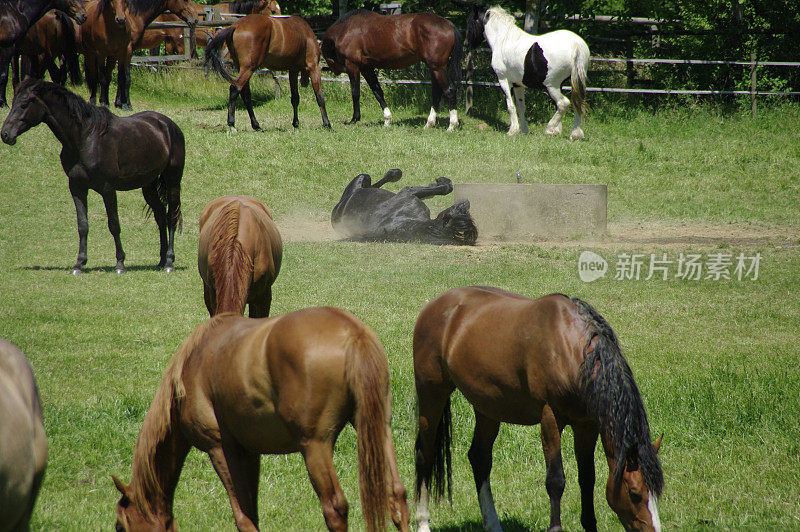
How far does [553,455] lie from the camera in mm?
3291

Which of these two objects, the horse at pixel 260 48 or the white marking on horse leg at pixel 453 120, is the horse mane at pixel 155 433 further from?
the white marking on horse leg at pixel 453 120

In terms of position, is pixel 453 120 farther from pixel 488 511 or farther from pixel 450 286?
pixel 488 511

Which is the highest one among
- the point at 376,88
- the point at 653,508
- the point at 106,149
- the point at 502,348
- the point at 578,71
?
the point at 578,71

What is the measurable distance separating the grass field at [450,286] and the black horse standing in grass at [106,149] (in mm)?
720

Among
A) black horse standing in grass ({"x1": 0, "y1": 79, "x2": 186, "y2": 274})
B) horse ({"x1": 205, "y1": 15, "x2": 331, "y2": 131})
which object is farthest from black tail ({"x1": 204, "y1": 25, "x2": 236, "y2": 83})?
black horse standing in grass ({"x1": 0, "y1": 79, "x2": 186, "y2": 274})

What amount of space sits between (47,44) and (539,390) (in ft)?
53.8

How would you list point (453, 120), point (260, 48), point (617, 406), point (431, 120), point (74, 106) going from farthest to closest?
point (431, 120) → point (453, 120) → point (260, 48) → point (74, 106) → point (617, 406)

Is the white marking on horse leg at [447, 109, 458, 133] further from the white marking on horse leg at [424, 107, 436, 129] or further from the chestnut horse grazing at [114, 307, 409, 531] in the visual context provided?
the chestnut horse grazing at [114, 307, 409, 531]

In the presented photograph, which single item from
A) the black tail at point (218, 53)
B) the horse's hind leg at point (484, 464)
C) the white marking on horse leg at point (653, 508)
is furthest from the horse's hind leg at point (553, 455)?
the black tail at point (218, 53)

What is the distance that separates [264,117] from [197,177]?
200 inches

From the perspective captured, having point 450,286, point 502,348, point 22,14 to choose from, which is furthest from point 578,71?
point 502,348

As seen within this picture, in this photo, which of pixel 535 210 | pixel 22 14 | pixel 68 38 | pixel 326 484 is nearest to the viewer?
pixel 326 484

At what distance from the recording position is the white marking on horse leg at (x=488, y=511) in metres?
3.82

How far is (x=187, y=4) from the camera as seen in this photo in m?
17.2
